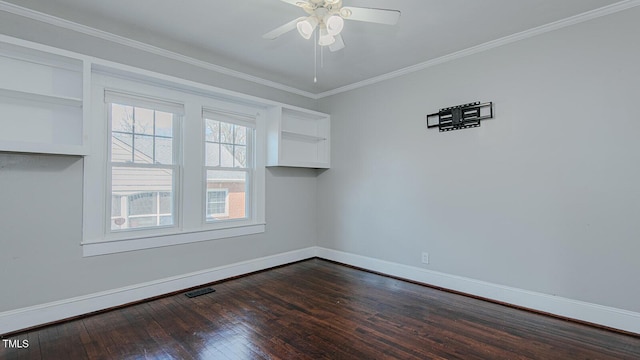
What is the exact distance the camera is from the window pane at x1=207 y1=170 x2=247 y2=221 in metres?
3.89

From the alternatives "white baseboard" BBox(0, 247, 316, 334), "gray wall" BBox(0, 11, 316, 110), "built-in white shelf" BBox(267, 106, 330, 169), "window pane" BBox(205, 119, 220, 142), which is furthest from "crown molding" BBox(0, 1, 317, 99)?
"white baseboard" BBox(0, 247, 316, 334)

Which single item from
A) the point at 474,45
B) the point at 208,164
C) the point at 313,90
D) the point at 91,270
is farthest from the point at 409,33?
the point at 91,270

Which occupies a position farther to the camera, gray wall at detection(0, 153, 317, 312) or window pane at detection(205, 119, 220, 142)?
window pane at detection(205, 119, 220, 142)

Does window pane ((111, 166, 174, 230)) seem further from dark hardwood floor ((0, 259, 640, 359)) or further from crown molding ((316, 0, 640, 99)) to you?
crown molding ((316, 0, 640, 99))

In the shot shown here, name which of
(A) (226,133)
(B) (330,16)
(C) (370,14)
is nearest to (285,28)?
(B) (330,16)

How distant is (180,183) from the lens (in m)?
3.56

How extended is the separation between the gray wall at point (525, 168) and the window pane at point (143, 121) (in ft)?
8.97

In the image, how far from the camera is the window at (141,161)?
3.10 metres

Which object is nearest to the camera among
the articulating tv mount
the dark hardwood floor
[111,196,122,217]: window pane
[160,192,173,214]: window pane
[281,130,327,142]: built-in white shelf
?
the dark hardwood floor

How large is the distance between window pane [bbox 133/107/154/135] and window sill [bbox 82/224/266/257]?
1.13 metres

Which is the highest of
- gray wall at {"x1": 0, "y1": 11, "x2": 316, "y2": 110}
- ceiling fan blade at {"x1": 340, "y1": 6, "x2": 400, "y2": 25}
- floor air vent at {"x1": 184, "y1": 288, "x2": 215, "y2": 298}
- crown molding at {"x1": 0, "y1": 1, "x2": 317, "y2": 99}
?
crown molding at {"x1": 0, "y1": 1, "x2": 317, "y2": 99}

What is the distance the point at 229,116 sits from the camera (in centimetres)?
401

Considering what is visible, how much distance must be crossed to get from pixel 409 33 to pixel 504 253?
7.94ft

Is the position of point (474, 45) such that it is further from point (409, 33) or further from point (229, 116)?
point (229, 116)
